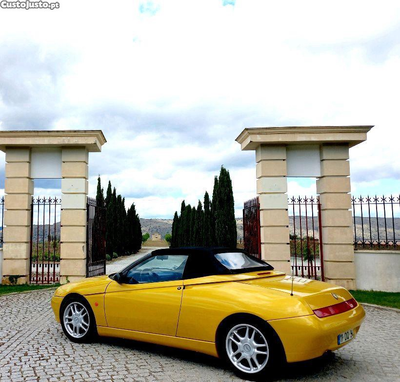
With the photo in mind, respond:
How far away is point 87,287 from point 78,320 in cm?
47

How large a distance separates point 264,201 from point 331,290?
644 cm

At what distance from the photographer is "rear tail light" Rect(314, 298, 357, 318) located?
385 cm

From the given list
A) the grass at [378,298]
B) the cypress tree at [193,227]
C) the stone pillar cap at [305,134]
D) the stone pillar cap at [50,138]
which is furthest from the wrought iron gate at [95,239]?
the cypress tree at [193,227]

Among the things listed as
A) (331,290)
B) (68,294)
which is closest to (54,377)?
(68,294)

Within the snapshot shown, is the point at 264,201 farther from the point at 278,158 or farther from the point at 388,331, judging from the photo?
the point at 388,331

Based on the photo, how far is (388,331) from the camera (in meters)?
6.21

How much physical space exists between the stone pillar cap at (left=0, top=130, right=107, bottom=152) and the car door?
269 inches

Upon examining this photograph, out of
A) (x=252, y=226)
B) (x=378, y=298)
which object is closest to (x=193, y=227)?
(x=252, y=226)

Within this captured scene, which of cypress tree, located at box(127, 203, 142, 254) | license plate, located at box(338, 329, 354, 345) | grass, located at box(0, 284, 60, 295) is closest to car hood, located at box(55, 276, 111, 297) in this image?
license plate, located at box(338, 329, 354, 345)

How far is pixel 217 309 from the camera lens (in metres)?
4.14

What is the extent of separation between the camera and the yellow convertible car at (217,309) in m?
3.78

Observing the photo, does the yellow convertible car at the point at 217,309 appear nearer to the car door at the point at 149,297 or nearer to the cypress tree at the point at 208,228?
the car door at the point at 149,297

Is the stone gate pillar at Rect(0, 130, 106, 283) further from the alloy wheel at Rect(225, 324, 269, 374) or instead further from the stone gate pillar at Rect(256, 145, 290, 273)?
the alloy wheel at Rect(225, 324, 269, 374)

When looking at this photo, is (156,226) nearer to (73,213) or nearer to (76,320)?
(73,213)
